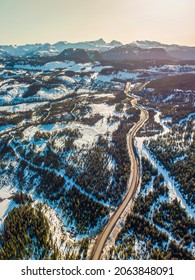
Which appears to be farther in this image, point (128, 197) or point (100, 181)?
point (100, 181)

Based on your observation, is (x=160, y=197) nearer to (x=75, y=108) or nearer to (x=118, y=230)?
(x=118, y=230)

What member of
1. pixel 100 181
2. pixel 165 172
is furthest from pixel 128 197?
pixel 165 172

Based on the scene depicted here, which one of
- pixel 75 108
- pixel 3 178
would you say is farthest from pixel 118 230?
pixel 75 108

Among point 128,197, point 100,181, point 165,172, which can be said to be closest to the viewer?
point 128,197

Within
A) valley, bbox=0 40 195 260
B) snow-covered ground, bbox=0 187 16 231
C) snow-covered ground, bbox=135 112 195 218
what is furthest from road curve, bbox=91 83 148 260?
snow-covered ground, bbox=0 187 16 231

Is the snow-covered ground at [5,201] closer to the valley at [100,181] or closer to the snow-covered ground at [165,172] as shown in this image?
the valley at [100,181]

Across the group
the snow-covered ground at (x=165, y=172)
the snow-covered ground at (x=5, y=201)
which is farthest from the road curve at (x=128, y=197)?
the snow-covered ground at (x=5, y=201)

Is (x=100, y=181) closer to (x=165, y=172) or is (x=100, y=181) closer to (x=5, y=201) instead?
(x=165, y=172)

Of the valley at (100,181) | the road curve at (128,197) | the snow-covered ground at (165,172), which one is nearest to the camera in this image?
the road curve at (128,197)

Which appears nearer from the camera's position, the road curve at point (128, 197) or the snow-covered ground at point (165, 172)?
the road curve at point (128, 197)

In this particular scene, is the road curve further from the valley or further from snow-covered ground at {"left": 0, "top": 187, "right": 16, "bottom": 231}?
snow-covered ground at {"left": 0, "top": 187, "right": 16, "bottom": 231}

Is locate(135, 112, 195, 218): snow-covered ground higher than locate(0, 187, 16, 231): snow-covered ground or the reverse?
higher

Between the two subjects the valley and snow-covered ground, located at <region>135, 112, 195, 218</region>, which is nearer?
the valley
